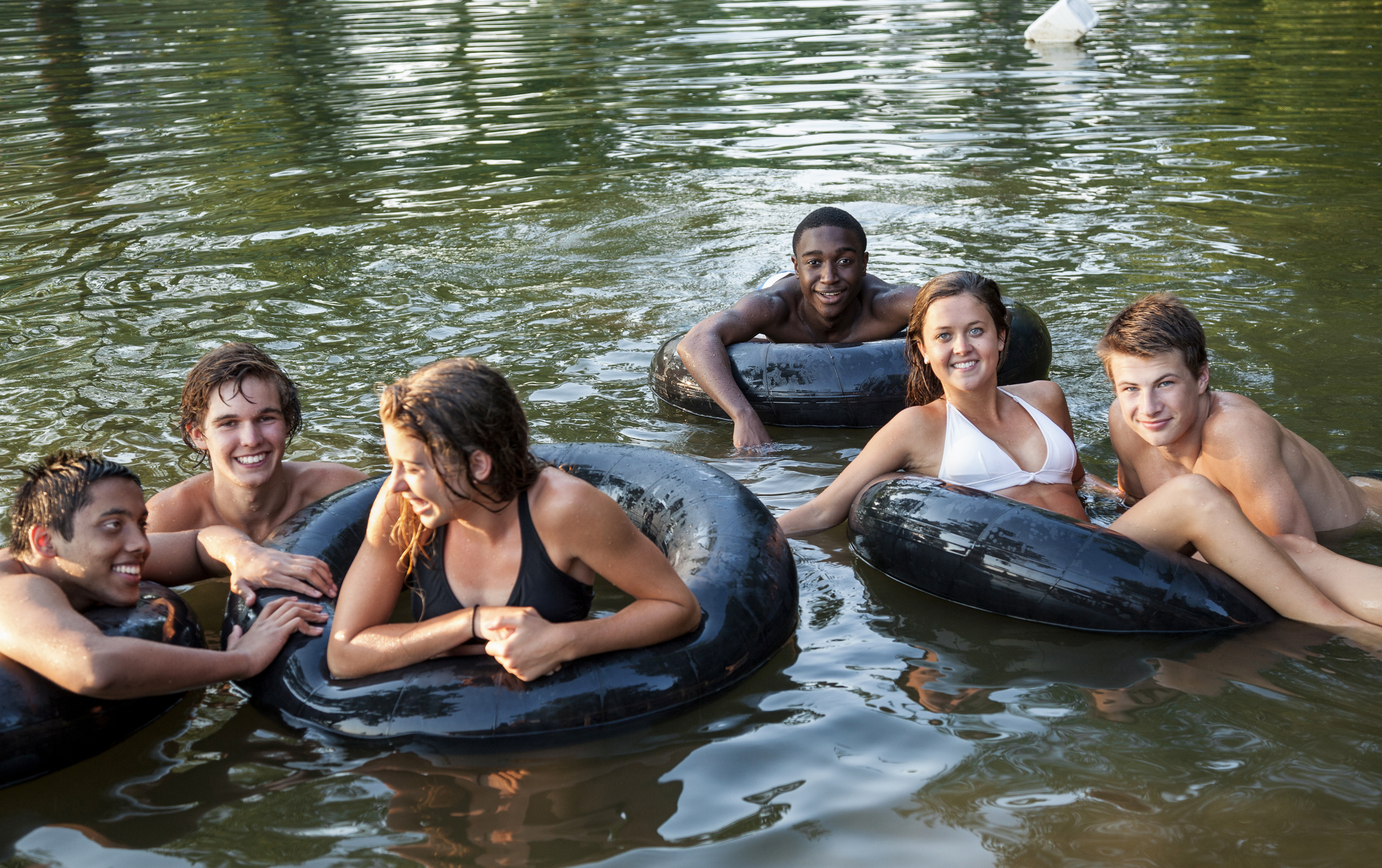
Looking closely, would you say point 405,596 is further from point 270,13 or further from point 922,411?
point 270,13

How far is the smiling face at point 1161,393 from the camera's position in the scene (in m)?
4.34

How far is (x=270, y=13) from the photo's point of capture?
25.5 metres

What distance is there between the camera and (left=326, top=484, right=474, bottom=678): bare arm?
350cm

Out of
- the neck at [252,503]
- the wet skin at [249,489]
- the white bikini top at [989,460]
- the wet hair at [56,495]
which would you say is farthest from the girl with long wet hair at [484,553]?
the white bikini top at [989,460]

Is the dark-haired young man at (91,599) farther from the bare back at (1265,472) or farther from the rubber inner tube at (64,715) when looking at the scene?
the bare back at (1265,472)

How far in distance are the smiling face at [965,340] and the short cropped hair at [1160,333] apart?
470 mm

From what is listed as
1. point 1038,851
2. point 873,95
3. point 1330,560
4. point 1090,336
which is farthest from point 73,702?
point 873,95

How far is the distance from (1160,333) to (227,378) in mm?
3313

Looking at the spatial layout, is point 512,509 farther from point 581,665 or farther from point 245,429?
point 245,429

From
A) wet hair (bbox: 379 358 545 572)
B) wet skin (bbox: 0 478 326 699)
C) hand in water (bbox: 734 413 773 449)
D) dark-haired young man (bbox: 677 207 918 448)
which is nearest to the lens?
wet hair (bbox: 379 358 545 572)

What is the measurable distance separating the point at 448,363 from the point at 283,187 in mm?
9246

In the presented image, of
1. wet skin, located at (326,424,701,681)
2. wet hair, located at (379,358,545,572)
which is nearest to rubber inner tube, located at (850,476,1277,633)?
wet skin, located at (326,424,701,681)

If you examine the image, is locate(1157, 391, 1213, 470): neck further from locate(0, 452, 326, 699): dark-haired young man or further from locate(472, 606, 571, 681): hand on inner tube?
locate(0, 452, 326, 699): dark-haired young man

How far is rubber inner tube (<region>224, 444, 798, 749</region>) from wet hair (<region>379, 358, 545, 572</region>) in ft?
1.93
